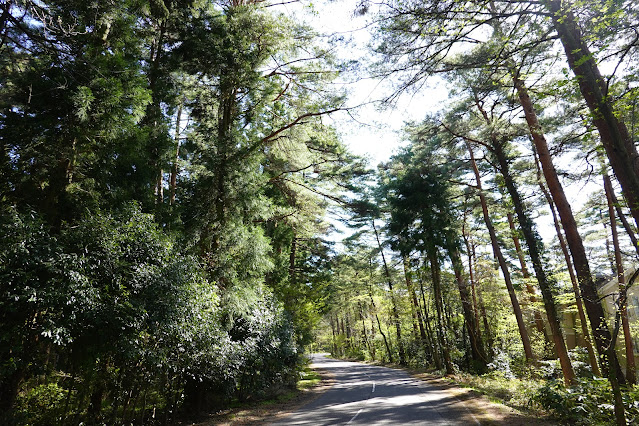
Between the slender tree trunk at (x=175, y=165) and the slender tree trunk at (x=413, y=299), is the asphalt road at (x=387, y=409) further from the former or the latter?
the slender tree trunk at (x=413, y=299)

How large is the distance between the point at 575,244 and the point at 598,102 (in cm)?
492

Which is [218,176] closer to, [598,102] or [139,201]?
[139,201]

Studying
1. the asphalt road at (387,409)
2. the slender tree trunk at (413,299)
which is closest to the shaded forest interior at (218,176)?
the asphalt road at (387,409)

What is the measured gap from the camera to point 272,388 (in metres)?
12.7

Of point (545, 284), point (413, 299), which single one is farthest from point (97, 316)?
point (413, 299)

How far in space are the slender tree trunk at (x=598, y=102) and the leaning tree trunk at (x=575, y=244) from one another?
1.40 m

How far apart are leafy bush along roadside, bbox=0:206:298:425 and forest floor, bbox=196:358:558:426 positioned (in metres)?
1.37

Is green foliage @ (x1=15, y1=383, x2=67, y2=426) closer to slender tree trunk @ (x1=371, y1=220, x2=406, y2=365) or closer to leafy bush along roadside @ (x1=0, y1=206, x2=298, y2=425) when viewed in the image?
leafy bush along roadside @ (x1=0, y1=206, x2=298, y2=425)

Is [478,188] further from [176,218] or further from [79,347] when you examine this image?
[79,347]

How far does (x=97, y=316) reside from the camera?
17.0 ft

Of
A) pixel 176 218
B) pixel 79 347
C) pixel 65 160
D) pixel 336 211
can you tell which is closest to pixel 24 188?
pixel 65 160

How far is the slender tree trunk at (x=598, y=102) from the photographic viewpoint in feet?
14.3

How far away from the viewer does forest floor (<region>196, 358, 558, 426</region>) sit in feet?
24.4

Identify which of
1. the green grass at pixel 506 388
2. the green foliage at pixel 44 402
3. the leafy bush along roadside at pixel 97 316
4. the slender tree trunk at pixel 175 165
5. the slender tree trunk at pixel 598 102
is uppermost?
the slender tree trunk at pixel 175 165
